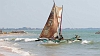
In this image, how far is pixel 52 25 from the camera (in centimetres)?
4272

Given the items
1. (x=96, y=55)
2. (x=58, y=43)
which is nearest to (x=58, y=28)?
(x=58, y=43)

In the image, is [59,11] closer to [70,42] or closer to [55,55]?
[70,42]

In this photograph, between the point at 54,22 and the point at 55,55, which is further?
the point at 54,22

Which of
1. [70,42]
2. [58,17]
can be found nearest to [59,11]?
[58,17]

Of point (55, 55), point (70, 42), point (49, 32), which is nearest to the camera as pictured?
point (55, 55)

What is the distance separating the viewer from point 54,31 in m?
42.8

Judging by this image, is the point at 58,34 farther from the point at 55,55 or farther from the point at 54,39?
the point at 55,55

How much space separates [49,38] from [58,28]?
7.57ft

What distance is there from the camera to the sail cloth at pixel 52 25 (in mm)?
42719

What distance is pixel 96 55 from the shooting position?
27.0 metres

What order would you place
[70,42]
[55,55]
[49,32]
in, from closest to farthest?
1. [55,55]
2. [49,32]
3. [70,42]

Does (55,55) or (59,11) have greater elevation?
(59,11)

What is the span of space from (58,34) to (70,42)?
629 cm

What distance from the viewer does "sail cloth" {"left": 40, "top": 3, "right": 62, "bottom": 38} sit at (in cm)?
4272
